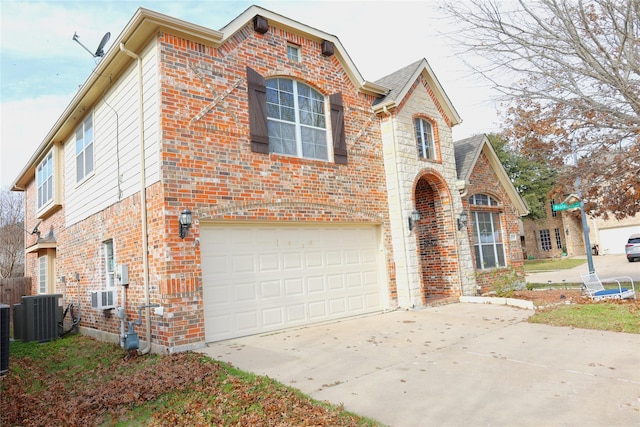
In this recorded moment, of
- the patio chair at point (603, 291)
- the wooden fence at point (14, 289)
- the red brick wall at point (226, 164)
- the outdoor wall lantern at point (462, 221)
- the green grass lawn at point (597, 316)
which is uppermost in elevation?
the red brick wall at point (226, 164)

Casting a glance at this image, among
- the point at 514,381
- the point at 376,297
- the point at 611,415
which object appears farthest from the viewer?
the point at 376,297

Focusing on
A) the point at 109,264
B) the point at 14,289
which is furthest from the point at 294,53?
the point at 14,289

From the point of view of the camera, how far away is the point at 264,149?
9.09 m

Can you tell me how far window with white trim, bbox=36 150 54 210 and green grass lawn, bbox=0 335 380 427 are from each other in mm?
9099

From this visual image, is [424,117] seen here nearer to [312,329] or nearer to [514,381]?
[312,329]

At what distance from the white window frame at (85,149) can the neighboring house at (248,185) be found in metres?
0.09

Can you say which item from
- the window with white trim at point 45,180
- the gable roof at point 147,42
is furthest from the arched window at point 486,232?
the window with white trim at point 45,180

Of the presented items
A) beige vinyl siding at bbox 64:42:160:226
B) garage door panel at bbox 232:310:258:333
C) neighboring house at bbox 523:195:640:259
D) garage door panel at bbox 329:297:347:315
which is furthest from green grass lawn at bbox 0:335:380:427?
neighboring house at bbox 523:195:640:259

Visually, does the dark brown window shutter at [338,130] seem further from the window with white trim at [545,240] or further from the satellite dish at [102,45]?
the window with white trim at [545,240]

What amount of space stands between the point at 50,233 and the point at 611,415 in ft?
54.2

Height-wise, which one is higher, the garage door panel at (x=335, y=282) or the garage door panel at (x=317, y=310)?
the garage door panel at (x=335, y=282)

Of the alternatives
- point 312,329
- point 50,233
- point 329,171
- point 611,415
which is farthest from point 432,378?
point 50,233

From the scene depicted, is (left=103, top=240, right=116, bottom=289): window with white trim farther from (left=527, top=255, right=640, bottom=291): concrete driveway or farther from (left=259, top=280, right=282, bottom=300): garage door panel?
(left=527, top=255, right=640, bottom=291): concrete driveway

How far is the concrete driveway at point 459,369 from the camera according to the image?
440cm
